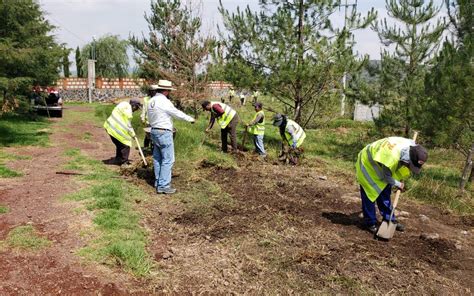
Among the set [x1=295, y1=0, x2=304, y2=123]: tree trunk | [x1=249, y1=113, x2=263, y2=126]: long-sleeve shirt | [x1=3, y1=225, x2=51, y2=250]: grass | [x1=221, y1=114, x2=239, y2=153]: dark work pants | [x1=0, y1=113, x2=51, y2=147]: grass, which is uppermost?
[x1=295, y1=0, x2=304, y2=123]: tree trunk

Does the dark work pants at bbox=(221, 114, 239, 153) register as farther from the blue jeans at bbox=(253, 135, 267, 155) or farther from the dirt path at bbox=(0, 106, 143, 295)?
the dirt path at bbox=(0, 106, 143, 295)

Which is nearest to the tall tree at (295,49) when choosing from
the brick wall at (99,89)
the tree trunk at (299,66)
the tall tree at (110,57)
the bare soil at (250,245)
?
the tree trunk at (299,66)

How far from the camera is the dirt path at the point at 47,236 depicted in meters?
3.31

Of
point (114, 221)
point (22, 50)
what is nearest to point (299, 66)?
point (22, 50)

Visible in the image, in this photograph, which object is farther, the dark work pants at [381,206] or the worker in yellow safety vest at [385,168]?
the dark work pants at [381,206]

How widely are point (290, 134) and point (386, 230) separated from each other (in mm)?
4107

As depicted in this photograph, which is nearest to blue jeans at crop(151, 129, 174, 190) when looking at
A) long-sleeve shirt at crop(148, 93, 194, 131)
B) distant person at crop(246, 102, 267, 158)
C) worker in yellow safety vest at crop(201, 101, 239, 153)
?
long-sleeve shirt at crop(148, 93, 194, 131)

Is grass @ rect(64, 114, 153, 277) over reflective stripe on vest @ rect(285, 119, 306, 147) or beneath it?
beneath

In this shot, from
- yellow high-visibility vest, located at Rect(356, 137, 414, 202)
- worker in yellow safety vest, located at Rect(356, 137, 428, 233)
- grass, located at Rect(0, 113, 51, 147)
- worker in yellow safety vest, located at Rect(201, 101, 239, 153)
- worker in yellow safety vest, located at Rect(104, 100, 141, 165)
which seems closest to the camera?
worker in yellow safety vest, located at Rect(356, 137, 428, 233)

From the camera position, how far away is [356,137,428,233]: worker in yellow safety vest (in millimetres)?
4352

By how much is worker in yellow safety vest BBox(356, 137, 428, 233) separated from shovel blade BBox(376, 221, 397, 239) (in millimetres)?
124

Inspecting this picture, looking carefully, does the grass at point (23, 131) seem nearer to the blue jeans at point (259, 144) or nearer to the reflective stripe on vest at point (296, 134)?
the blue jeans at point (259, 144)

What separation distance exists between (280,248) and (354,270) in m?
0.81

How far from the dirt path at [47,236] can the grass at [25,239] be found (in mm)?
79
